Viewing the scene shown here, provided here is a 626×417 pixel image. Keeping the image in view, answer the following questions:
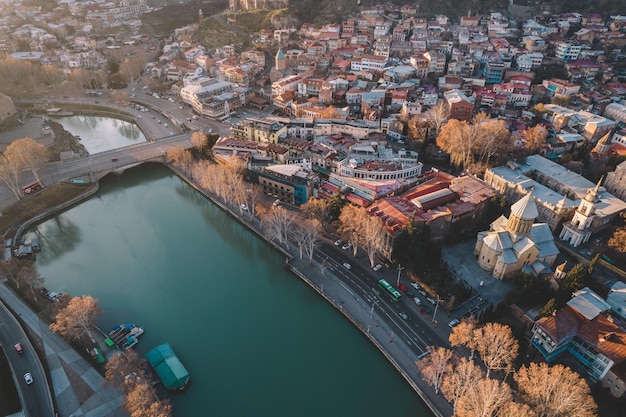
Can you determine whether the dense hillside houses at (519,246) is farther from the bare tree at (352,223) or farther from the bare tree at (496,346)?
the bare tree at (352,223)

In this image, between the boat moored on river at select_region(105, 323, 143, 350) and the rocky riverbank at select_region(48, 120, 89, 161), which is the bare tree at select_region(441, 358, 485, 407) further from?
the rocky riverbank at select_region(48, 120, 89, 161)

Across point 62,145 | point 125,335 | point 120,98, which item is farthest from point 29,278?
point 120,98

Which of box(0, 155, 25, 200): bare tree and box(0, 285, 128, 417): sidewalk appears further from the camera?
box(0, 155, 25, 200): bare tree

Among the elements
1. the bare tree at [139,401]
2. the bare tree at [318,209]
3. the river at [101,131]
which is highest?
the bare tree at [318,209]

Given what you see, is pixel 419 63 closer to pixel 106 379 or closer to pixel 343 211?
pixel 343 211

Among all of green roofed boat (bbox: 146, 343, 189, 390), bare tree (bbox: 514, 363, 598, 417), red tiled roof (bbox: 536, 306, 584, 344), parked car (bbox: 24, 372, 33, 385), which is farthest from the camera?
green roofed boat (bbox: 146, 343, 189, 390)

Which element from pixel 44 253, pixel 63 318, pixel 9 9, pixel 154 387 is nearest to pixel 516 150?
pixel 154 387

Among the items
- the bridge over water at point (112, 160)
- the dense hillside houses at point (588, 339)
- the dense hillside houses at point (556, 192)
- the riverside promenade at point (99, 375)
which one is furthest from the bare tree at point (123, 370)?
the dense hillside houses at point (556, 192)

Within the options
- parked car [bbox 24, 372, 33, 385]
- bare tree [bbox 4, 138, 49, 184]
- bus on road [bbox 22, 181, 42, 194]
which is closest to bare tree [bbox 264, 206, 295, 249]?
parked car [bbox 24, 372, 33, 385]
